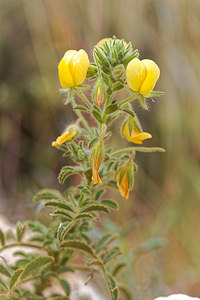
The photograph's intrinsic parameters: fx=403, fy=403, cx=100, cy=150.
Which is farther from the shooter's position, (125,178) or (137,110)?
(137,110)

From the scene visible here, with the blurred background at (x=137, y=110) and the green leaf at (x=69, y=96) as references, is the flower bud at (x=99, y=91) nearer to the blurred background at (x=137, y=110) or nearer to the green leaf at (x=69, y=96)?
the green leaf at (x=69, y=96)

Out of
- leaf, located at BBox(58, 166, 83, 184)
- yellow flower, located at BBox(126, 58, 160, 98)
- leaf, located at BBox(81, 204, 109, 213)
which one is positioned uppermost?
yellow flower, located at BBox(126, 58, 160, 98)

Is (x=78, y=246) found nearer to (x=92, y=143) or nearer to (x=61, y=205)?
(x=61, y=205)

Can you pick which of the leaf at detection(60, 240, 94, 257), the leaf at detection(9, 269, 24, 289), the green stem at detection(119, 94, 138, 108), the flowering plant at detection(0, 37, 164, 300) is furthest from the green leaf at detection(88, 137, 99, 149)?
the leaf at detection(9, 269, 24, 289)

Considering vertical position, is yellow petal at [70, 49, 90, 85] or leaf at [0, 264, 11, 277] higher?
yellow petal at [70, 49, 90, 85]

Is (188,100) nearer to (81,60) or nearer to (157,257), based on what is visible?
(157,257)

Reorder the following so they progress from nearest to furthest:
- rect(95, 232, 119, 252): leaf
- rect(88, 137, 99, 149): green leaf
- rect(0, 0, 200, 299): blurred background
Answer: rect(88, 137, 99, 149): green leaf, rect(95, 232, 119, 252): leaf, rect(0, 0, 200, 299): blurred background

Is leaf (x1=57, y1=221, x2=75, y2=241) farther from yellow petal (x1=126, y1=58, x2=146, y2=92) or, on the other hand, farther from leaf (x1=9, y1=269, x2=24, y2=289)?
yellow petal (x1=126, y1=58, x2=146, y2=92)

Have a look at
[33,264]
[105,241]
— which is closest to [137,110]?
[105,241]
